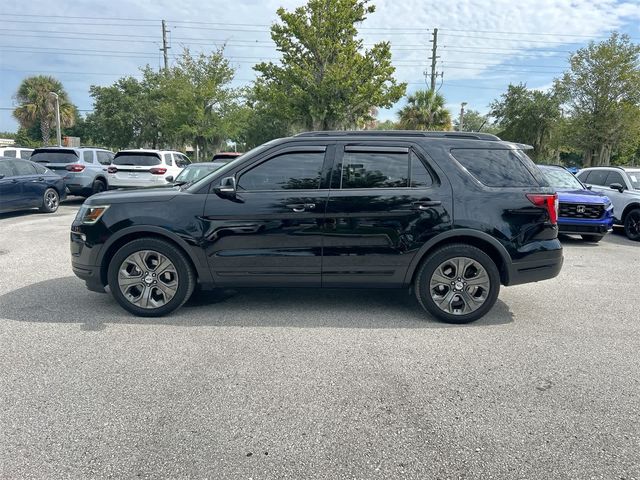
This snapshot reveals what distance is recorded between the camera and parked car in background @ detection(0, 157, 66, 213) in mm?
10305

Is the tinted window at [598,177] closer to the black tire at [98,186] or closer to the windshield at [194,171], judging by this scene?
the windshield at [194,171]

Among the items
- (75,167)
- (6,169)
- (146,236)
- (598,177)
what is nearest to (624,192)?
(598,177)

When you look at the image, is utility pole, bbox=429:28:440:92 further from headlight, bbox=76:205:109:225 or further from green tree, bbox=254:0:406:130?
headlight, bbox=76:205:109:225

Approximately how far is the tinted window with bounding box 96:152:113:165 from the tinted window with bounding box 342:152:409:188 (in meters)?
12.7

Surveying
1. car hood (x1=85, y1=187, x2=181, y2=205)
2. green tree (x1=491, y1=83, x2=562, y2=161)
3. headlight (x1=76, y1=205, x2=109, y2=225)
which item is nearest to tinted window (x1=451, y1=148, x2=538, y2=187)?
car hood (x1=85, y1=187, x2=181, y2=205)

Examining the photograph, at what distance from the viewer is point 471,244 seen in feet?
14.4

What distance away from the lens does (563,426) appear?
2713mm

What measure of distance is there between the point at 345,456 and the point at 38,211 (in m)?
12.7

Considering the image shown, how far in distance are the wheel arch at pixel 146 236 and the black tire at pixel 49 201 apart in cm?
865

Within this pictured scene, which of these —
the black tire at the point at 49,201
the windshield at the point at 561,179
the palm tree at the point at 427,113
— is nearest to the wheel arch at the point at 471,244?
the windshield at the point at 561,179

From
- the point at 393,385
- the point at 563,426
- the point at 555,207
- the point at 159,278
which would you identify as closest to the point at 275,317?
the point at 159,278

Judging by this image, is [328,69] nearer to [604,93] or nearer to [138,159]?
[138,159]

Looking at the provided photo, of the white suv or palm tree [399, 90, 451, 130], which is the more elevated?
palm tree [399, 90, 451, 130]

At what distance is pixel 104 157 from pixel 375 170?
1321cm
